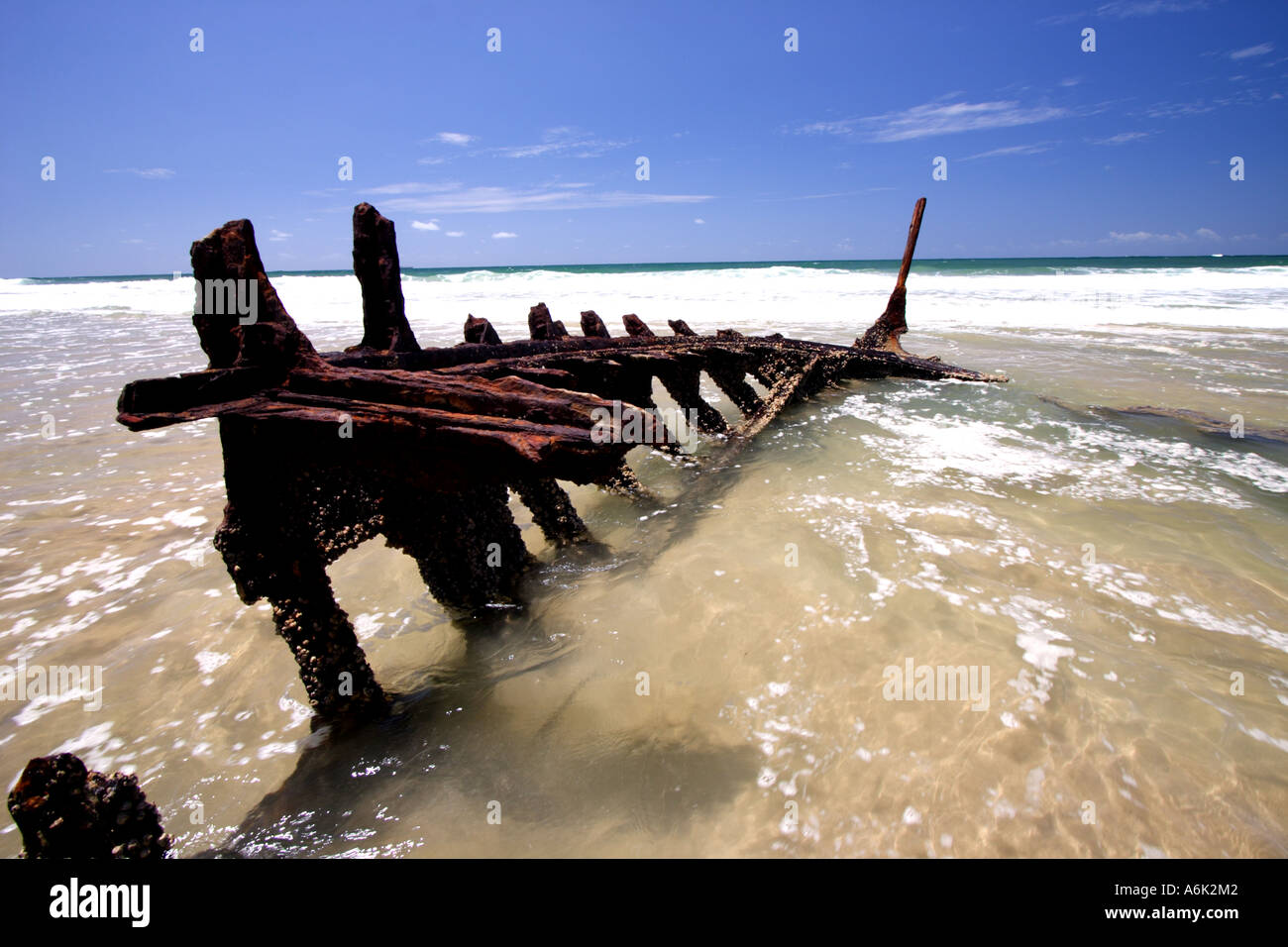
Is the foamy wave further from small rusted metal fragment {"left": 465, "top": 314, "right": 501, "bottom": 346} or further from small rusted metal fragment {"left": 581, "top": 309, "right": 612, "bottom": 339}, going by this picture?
small rusted metal fragment {"left": 465, "top": 314, "right": 501, "bottom": 346}

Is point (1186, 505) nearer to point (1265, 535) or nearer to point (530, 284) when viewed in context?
point (1265, 535)

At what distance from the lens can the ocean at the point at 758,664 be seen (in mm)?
2174

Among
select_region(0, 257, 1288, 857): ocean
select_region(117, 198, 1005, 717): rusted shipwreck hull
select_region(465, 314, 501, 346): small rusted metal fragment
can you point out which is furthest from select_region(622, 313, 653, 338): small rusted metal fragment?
select_region(117, 198, 1005, 717): rusted shipwreck hull

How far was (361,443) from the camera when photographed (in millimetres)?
2078

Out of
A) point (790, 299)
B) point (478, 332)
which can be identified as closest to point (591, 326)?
point (478, 332)

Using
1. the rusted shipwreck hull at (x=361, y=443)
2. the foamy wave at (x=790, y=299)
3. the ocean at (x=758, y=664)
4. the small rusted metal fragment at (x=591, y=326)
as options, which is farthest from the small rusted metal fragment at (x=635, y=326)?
the foamy wave at (x=790, y=299)

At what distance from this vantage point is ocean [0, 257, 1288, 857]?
2.17 metres

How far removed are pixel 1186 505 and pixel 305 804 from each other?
5989 millimetres

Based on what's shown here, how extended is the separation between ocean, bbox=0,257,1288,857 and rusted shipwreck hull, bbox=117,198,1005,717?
432mm

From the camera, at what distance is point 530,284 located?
142ft
